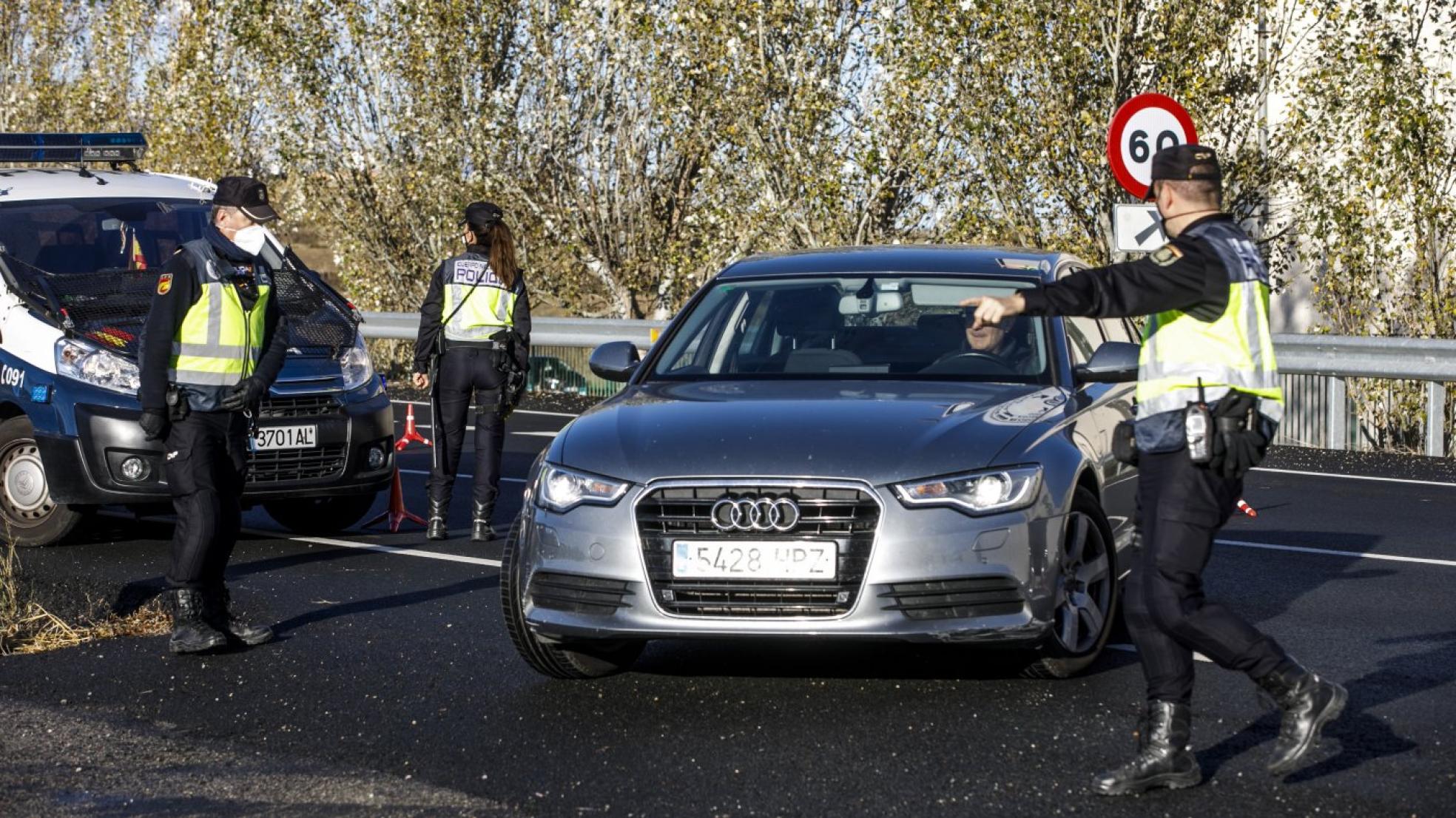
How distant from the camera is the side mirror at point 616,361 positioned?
Result: 322 inches

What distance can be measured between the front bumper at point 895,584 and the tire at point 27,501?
5130mm

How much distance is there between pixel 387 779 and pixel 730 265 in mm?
3410

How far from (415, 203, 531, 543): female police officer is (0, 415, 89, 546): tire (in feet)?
6.37

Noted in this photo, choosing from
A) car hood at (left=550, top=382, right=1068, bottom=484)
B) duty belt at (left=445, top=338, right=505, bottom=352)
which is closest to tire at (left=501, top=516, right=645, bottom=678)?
car hood at (left=550, top=382, right=1068, bottom=484)

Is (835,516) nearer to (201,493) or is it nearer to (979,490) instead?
(979,490)

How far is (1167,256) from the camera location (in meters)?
5.66

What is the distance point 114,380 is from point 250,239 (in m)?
2.66

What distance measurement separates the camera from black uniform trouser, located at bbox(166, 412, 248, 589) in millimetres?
8109

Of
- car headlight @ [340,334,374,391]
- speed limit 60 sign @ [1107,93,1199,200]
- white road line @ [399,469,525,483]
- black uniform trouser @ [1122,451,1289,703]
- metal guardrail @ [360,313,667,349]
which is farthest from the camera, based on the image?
metal guardrail @ [360,313,667,349]

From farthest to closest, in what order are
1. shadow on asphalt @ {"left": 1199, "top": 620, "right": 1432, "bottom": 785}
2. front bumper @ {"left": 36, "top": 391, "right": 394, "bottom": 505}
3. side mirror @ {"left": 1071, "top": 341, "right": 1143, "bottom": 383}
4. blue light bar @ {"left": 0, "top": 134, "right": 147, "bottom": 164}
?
blue light bar @ {"left": 0, "top": 134, "right": 147, "bottom": 164}
front bumper @ {"left": 36, "top": 391, "right": 394, "bottom": 505}
side mirror @ {"left": 1071, "top": 341, "right": 1143, "bottom": 383}
shadow on asphalt @ {"left": 1199, "top": 620, "right": 1432, "bottom": 785}

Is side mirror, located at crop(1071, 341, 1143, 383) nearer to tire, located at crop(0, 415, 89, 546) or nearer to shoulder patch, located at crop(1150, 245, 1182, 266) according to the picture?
shoulder patch, located at crop(1150, 245, 1182, 266)

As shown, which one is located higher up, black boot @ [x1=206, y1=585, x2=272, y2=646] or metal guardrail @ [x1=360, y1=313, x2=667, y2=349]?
black boot @ [x1=206, y1=585, x2=272, y2=646]

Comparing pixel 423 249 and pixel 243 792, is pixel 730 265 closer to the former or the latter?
pixel 243 792

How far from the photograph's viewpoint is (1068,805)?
18.1ft
